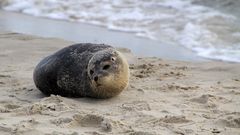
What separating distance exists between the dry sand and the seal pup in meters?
0.10

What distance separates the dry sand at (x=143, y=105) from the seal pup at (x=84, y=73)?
0.34 ft

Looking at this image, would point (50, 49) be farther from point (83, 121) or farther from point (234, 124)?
point (234, 124)

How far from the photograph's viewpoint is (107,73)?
4332 mm

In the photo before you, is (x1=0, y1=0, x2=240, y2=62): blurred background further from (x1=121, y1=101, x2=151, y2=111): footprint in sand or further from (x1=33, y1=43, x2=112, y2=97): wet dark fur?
(x1=121, y1=101, x2=151, y2=111): footprint in sand

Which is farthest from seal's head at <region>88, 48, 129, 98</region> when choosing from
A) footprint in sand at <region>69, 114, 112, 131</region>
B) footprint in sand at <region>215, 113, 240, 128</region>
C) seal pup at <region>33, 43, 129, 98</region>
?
footprint in sand at <region>215, 113, 240, 128</region>

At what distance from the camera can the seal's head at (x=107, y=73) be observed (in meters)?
4.35

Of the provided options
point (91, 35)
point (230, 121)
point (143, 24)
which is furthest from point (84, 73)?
point (143, 24)

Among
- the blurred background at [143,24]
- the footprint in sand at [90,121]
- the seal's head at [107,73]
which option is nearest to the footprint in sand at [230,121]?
the footprint in sand at [90,121]

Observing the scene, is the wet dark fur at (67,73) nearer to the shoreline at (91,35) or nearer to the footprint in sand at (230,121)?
the footprint in sand at (230,121)

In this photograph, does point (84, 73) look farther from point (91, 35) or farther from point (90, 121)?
point (91, 35)

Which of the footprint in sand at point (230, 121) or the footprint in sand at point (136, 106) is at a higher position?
the footprint in sand at point (136, 106)

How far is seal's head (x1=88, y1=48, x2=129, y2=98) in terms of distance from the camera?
14.3 ft

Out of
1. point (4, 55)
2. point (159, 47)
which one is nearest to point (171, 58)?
point (159, 47)

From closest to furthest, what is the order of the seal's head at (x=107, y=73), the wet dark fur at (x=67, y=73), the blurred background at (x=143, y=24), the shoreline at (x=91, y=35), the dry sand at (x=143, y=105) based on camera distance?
the dry sand at (x=143, y=105)
the seal's head at (x=107, y=73)
the wet dark fur at (x=67, y=73)
the shoreline at (x=91, y=35)
the blurred background at (x=143, y=24)
